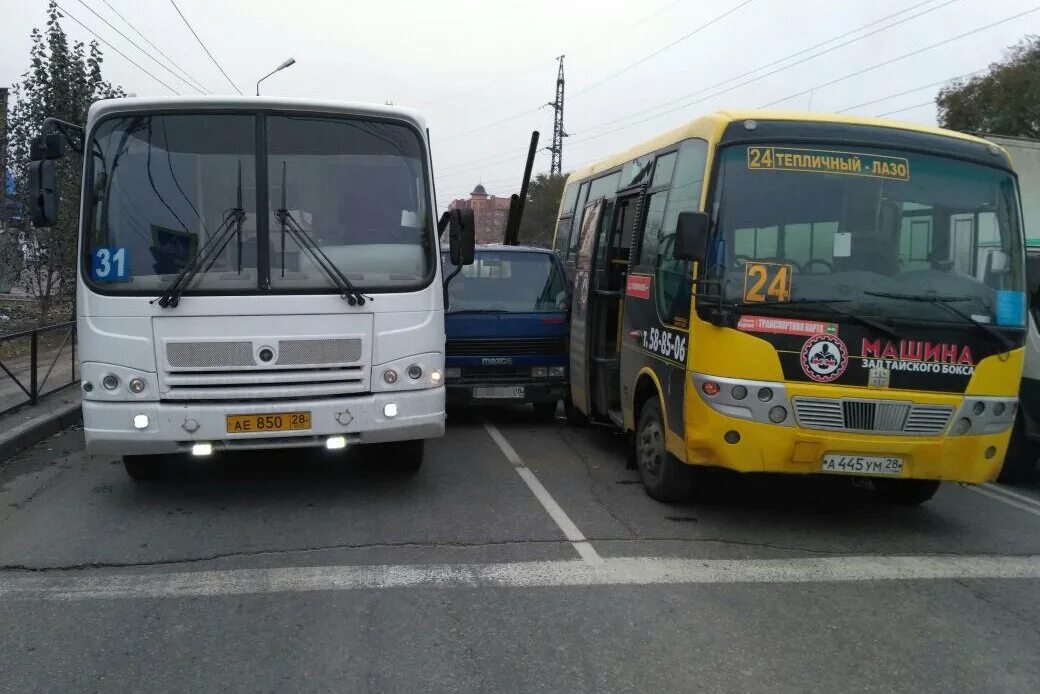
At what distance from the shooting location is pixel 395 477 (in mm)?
7207

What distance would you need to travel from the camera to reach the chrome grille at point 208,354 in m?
5.80

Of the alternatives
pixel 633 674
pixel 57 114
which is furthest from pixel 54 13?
pixel 633 674

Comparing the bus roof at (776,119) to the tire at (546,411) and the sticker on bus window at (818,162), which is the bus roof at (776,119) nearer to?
the sticker on bus window at (818,162)

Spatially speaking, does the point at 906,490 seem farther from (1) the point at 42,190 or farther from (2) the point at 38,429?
(2) the point at 38,429

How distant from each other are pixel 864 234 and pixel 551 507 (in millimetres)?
2882

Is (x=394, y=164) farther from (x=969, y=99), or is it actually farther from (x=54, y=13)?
(x=969, y=99)

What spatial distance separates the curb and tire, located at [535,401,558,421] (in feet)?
16.8

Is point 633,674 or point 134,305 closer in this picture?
point 633,674

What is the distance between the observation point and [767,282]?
5.56m

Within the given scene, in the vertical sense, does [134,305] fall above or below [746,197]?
below

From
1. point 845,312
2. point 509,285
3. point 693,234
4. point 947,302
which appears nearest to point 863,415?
point 845,312

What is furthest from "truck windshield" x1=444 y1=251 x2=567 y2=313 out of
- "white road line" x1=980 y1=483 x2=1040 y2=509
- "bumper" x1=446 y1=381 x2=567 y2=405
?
"white road line" x1=980 y1=483 x2=1040 y2=509

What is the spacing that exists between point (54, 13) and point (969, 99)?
28.7m

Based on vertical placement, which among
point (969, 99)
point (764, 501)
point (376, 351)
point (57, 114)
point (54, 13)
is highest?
point (969, 99)
